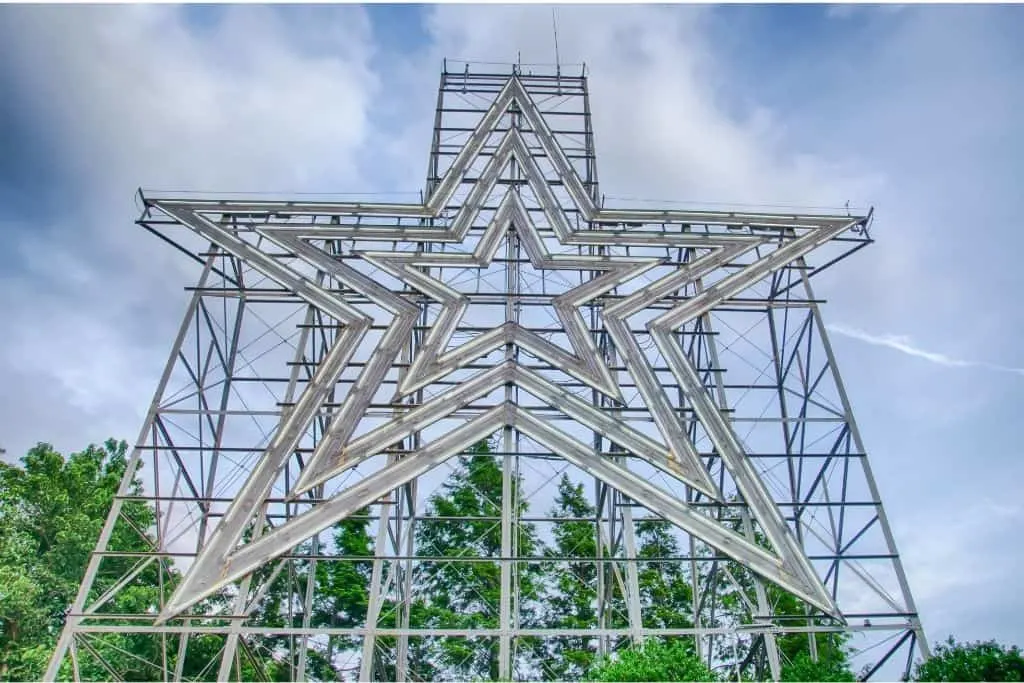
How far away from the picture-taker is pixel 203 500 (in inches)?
596

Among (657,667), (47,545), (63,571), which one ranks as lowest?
Result: (657,667)

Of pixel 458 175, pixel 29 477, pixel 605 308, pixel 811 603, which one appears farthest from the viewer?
pixel 29 477

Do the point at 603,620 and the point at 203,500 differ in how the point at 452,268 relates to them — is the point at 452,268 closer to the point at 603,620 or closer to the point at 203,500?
the point at 203,500

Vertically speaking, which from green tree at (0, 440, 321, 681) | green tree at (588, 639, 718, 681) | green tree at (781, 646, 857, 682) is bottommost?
green tree at (588, 639, 718, 681)

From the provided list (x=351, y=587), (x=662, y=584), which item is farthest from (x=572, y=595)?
(x=351, y=587)

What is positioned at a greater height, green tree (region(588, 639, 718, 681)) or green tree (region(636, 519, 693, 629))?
green tree (region(636, 519, 693, 629))

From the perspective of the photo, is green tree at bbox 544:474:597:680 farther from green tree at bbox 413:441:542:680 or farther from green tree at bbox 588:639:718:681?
green tree at bbox 588:639:718:681

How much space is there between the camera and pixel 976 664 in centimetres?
1164

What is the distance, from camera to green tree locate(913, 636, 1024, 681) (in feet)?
37.3

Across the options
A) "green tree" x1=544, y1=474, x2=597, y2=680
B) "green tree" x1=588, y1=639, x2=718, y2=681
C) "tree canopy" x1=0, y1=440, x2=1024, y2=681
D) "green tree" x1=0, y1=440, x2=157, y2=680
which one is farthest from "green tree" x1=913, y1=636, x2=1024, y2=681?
"green tree" x1=0, y1=440, x2=157, y2=680

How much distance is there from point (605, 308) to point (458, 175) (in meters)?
4.72

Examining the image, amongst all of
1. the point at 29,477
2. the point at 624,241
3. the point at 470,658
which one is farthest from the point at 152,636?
the point at 624,241

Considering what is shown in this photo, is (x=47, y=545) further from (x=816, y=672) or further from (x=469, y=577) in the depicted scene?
(x=816, y=672)

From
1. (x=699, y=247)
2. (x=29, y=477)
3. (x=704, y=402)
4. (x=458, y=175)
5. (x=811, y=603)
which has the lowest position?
(x=811, y=603)
